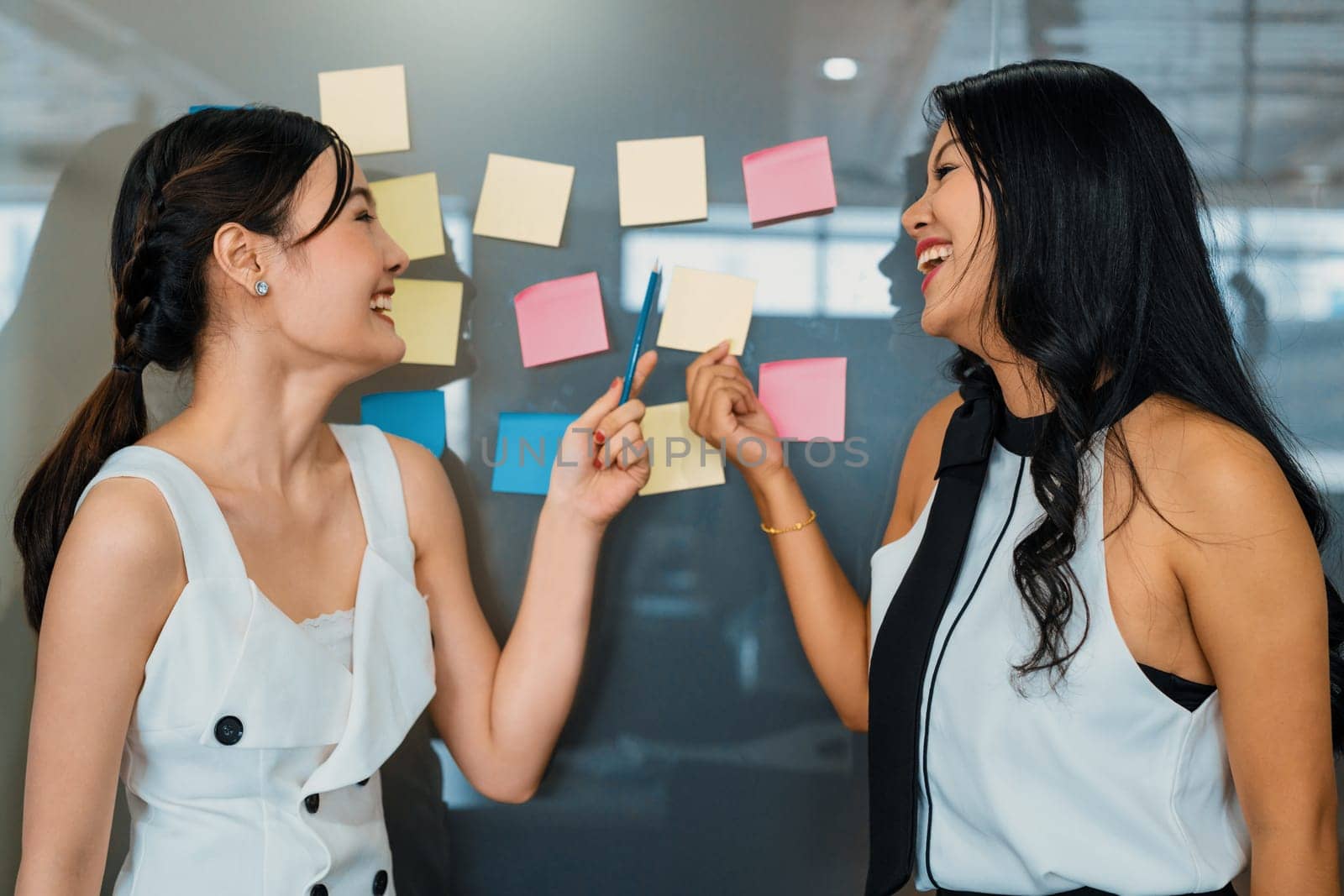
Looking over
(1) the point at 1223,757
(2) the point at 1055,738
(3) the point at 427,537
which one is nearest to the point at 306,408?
(3) the point at 427,537

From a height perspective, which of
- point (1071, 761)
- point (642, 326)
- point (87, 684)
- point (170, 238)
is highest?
point (170, 238)

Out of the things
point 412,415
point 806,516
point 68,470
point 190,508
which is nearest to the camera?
point 190,508

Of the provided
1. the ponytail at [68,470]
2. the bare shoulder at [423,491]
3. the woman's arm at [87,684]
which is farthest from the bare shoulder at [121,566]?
the bare shoulder at [423,491]

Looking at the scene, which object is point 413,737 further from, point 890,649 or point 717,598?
point 890,649

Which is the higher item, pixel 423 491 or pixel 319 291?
pixel 319 291

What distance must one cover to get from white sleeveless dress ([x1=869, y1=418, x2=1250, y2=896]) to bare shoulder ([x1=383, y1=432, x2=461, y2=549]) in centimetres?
55

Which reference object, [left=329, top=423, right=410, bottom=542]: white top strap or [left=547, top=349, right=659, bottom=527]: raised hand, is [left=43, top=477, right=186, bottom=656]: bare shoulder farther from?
[left=547, top=349, right=659, bottom=527]: raised hand

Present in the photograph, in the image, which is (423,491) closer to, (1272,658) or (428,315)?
(428,315)

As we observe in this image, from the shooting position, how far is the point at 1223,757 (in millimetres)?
991

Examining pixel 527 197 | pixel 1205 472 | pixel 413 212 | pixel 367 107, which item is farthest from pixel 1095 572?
pixel 367 107

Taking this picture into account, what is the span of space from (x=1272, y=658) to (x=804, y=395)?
567 millimetres

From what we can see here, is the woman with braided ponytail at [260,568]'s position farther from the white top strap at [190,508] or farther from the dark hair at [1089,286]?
the dark hair at [1089,286]

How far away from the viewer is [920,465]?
4.07 feet

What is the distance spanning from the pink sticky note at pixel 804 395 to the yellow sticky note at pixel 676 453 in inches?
3.5
